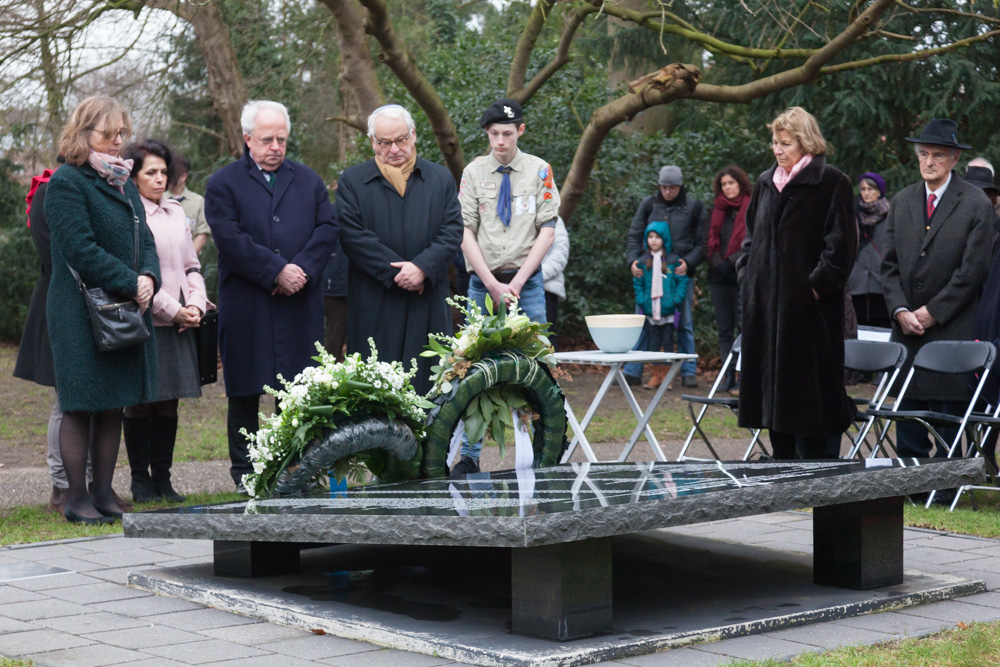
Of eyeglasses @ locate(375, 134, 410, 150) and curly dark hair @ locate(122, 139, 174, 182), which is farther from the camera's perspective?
curly dark hair @ locate(122, 139, 174, 182)

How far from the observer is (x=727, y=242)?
40.1 ft

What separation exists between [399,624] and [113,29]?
10009 millimetres

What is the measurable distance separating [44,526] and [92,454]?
0.45 metres

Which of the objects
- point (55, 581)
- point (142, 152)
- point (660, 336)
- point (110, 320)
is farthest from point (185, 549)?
point (660, 336)

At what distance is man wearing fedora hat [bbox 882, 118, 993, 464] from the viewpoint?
7.50m

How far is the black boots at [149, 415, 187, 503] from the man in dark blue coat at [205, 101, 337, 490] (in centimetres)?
59

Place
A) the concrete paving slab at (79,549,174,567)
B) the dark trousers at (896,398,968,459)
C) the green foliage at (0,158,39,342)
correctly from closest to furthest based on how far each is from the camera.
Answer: the concrete paving slab at (79,549,174,567), the dark trousers at (896,398,968,459), the green foliage at (0,158,39,342)

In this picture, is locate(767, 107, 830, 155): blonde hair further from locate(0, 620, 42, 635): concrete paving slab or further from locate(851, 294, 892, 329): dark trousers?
locate(851, 294, 892, 329): dark trousers

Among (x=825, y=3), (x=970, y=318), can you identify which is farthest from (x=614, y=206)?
(x=970, y=318)

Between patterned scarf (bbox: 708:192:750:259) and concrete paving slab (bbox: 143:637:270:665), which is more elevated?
patterned scarf (bbox: 708:192:750:259)

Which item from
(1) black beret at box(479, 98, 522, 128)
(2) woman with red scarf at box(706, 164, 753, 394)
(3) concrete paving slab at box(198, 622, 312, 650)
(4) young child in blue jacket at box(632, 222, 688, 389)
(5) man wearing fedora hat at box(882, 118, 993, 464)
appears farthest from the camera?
(4) young child in blue jacket at box(632, 222, 688, 389)

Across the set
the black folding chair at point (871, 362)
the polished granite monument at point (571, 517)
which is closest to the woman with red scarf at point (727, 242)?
the black folding chair at point (871, 362)

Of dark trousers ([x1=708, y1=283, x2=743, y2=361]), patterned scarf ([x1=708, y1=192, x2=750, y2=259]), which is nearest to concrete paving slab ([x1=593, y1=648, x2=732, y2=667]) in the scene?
patterned scarf ([x1=708, y1=192, x2=750, y2=259])

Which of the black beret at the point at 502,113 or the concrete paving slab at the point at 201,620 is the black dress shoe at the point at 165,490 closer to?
the concrete paving slab at the point at 201,620
